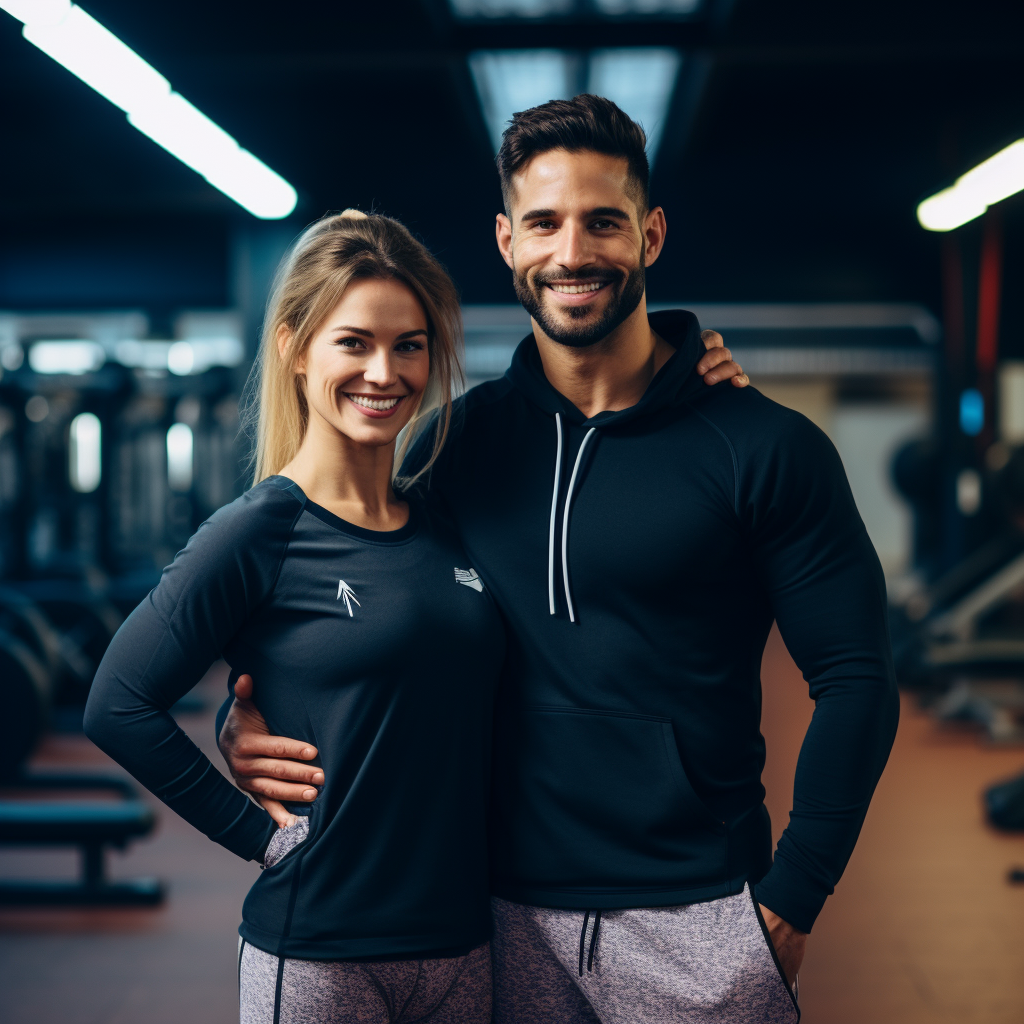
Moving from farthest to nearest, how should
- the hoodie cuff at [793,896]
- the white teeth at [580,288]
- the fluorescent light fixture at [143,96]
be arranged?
the fluorescent light fixture at [143,96], the white teeth at [580,288], the hoodie cuff at [793,896]

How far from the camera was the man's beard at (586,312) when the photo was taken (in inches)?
56.0

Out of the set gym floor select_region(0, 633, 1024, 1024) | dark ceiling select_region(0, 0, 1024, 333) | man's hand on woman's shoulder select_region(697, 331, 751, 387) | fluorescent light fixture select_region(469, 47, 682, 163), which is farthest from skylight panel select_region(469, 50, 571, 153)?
gym floor select_region(0, 633, 1024, 1024)

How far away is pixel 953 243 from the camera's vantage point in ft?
22.5

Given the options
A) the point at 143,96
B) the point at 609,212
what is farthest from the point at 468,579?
the point at 143,96

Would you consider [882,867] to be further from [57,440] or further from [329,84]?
[57,440]

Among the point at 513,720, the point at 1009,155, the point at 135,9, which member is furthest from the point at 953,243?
the point at 513,720

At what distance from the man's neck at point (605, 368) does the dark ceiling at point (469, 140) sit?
2.46 metres

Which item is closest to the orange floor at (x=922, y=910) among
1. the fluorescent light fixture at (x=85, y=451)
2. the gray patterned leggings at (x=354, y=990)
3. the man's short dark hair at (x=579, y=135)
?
the gray patterned leggings at (x=354, y=990)

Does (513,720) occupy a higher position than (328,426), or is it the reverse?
(328,426)

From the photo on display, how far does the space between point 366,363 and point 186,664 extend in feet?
1.52

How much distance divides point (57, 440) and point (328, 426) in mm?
5527

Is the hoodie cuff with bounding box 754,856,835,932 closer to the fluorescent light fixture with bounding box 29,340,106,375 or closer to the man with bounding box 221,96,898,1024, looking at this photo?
the man with bounding box 221,96,898,1024

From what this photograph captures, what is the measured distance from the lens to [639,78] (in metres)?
4.66

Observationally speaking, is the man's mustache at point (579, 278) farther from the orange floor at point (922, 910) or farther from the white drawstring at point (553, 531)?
the orange floor at point (922, 910)
